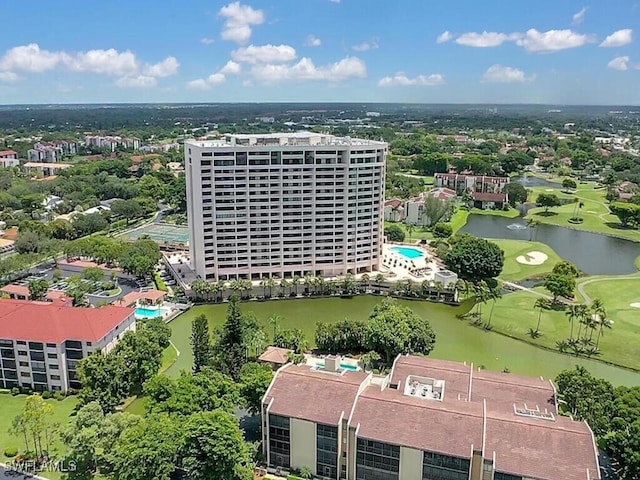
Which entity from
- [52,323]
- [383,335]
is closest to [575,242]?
[383,335]

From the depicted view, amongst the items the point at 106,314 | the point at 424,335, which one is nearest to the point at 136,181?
the point at 106,314

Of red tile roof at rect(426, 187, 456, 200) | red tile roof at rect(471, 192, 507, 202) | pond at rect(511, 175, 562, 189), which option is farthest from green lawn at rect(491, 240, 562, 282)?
pond at rect(511, 175, 562, 189)

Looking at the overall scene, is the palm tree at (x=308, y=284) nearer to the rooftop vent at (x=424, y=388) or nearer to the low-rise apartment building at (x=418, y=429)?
the low-rise apartment building at (x=418, y=429)

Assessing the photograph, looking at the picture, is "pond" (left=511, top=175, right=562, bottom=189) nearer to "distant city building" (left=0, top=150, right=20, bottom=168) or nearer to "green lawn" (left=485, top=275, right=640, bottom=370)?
"green lawn" (left=485, top=275, right=640, bottom=370)

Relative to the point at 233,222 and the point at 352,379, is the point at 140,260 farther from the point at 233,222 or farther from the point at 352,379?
the point at 352,379

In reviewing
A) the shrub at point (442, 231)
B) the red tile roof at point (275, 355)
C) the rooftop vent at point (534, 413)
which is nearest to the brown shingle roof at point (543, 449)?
the rooftop vent at point (534, 413)

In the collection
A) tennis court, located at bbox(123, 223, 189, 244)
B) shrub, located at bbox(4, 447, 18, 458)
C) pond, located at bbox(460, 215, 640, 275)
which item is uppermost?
tennis court, located at bbox(123, 223, 189, 244)

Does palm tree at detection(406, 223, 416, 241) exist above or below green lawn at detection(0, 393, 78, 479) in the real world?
above
